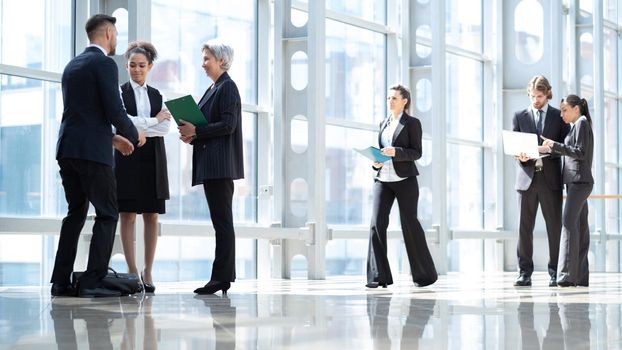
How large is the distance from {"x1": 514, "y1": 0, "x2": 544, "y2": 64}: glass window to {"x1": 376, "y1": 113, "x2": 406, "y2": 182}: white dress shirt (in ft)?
19.6

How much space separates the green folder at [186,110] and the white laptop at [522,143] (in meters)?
2.28

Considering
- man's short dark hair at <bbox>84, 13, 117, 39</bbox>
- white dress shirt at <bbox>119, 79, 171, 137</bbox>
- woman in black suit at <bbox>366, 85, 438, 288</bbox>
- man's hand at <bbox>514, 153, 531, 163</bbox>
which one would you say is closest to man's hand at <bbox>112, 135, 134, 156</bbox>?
white dress shirt at <bbox>119, 79, 171, 137</bbox>

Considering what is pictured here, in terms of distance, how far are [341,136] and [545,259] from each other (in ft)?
12.1

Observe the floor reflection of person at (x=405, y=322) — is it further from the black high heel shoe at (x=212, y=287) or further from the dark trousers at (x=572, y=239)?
the dark trousers at (x=572, y=239)

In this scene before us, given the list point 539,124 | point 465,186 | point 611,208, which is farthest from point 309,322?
point 611,208

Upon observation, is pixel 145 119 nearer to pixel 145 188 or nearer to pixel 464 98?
pixel 145 188

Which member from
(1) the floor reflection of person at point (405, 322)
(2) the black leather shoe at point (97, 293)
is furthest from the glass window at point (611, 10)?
(2) the black leather shoe at point (97, 293)

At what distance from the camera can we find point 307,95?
27.2 ft

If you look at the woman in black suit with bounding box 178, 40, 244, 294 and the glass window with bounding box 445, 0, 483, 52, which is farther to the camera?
the glass window with bounding box 445, 0, 483, 52

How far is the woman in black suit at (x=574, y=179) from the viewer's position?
661 cm

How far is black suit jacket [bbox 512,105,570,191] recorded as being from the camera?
6758 mm

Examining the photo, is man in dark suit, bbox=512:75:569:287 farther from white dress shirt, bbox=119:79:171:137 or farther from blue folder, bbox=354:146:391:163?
white dress shirt, bbox=119:79:171:137

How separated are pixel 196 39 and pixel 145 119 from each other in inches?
121

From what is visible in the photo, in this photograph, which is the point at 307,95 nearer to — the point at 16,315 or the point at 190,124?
the point at 190,124
